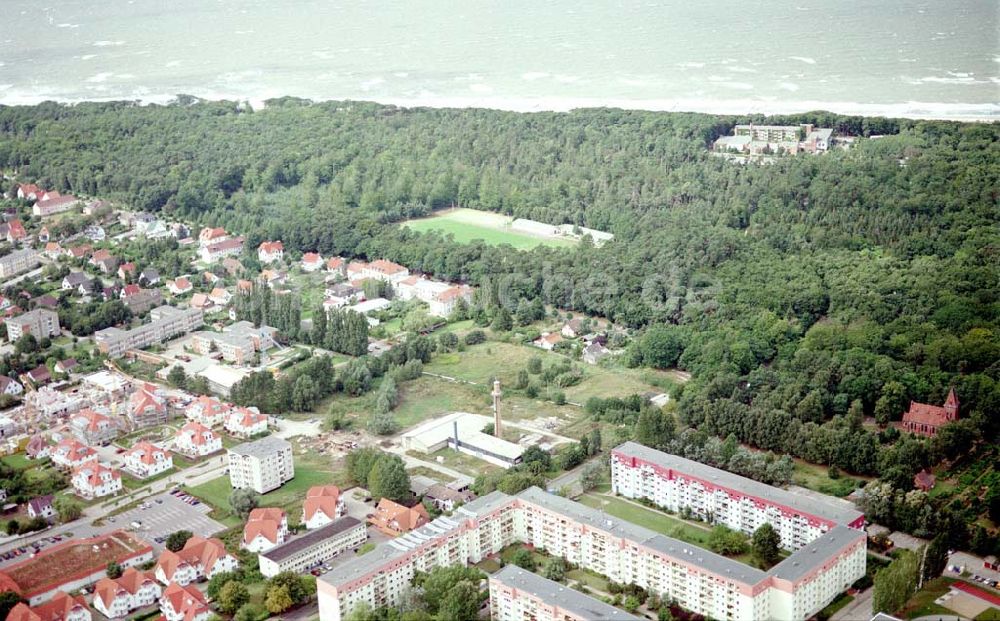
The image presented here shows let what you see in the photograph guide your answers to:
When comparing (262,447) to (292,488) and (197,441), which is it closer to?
(292,488)

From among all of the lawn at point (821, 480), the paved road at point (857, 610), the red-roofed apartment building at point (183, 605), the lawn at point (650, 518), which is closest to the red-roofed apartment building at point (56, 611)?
the red-roofed apartment building at point (183, 605)

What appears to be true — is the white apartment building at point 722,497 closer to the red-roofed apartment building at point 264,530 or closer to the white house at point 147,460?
the red-roofed apartment building at point 264,530

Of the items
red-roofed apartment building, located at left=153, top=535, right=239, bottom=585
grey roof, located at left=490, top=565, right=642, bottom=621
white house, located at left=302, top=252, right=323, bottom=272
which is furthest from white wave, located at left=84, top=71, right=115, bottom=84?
grey roof, located at left=490, top=565, right=642, bottom=621

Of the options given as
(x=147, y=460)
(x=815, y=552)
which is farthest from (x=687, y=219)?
(x=815, y=552)

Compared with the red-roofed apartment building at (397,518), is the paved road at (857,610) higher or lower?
lower

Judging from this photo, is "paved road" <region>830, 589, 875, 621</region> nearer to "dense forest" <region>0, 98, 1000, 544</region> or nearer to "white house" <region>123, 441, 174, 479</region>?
"dense forest" <region>0, 98, 1000, 544</region>
